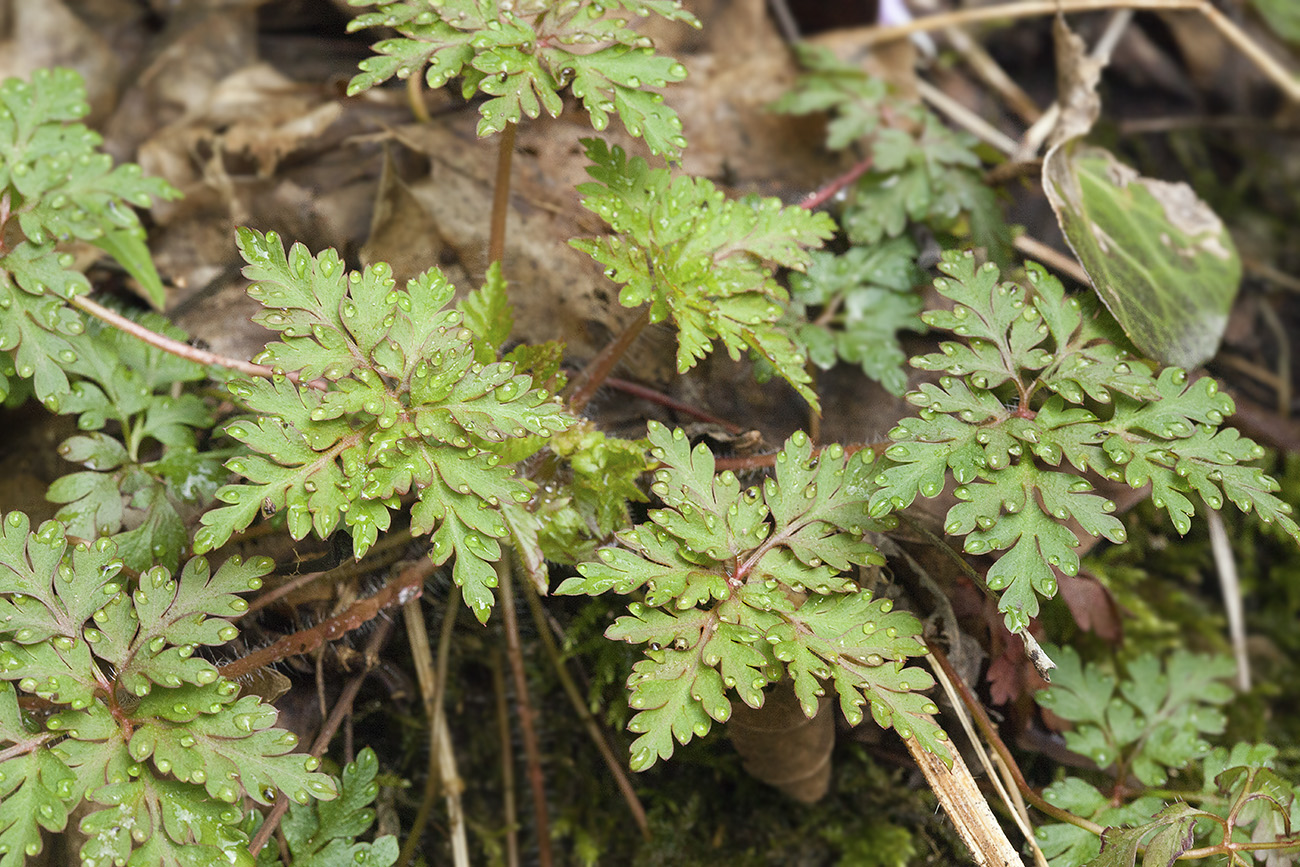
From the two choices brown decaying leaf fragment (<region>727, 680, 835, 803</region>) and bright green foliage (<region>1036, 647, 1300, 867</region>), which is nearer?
bright green foliage (<region>1036, 647, 1300, 867</region>)

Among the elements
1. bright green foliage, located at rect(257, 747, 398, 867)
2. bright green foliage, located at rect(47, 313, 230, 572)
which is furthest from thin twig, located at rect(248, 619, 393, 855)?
bright green foliage, located at rect(47, 313, 230, 572)

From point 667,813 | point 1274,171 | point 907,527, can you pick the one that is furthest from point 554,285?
point 1274,171

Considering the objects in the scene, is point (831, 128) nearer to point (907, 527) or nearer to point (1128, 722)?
point (907, 527)

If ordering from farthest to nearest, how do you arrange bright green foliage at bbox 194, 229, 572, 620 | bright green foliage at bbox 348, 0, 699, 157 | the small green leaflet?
the small green leaflet, bright green foliage at bbox 348, 0, 699, 157, bright green foliage at bbox 194, 229, 572, 620

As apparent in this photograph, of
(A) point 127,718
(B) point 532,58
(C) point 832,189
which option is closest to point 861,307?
(C) point 832,189

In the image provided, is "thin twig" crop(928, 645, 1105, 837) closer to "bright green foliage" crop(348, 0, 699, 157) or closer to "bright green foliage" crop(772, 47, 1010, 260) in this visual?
"bright green foliage" crop(772, 47, 1010, 260)

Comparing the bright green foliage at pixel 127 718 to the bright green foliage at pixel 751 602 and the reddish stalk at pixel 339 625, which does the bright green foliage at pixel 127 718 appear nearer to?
the reddish stalk at pixel 339 625

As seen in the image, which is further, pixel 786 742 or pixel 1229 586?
pixel 1229 586

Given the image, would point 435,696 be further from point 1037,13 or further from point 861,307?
point 1037,13
